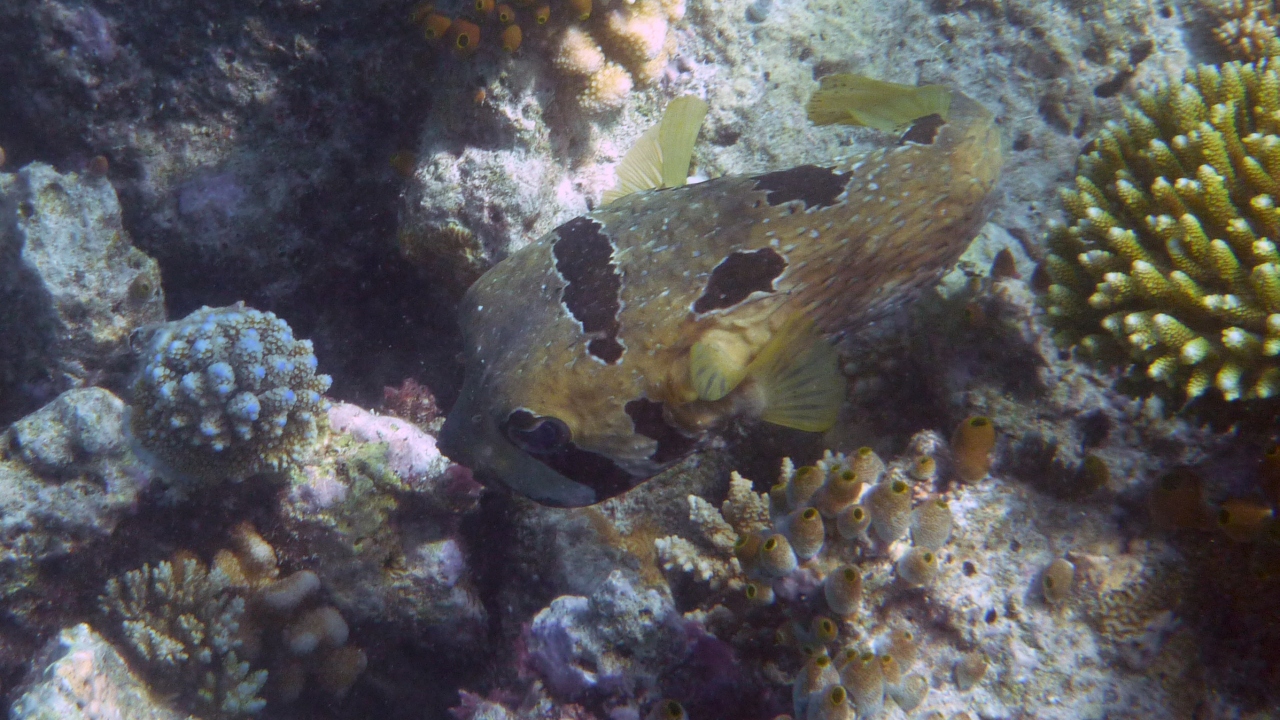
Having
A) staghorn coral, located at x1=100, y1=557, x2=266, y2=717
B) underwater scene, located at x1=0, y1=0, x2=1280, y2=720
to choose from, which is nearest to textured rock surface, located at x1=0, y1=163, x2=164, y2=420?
underwater scene, located at x1=0, y1=0, x2=1280, y2=720

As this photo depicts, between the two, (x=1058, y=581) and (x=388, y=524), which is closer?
(x=1058, y=581)

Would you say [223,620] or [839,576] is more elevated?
[839,576]

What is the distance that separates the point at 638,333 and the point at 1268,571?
280 cm

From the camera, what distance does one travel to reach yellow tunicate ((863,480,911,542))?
275 centimetres

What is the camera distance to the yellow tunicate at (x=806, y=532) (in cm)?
271

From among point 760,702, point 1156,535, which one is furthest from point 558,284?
point 1156,535

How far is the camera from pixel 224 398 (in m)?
3.55

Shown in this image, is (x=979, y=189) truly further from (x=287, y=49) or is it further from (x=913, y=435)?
(x=287, y=49)

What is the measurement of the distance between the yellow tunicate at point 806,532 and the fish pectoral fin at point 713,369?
0.62 metres

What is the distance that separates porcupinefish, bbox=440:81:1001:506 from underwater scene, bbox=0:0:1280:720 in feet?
0.07

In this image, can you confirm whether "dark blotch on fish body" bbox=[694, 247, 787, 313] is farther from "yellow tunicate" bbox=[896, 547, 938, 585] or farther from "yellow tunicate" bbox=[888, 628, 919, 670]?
"yellow tunicate" bbox=[888, 628, 919, 670]

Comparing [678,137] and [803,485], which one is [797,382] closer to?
[803,485]

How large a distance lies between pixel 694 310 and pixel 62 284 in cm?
A: 404

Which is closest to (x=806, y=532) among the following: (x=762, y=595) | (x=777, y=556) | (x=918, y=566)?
(x=777, y=556)
